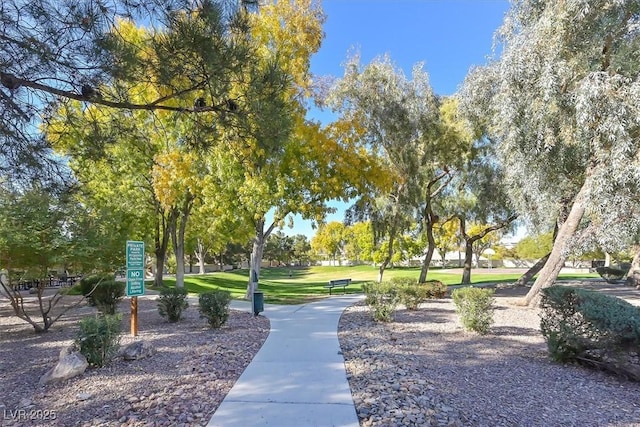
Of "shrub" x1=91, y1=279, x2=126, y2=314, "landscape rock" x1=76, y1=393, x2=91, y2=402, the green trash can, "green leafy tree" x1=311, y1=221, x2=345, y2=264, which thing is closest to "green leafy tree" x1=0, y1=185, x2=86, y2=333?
"shrub" x1=91, y1=279, x2=126, y2=314

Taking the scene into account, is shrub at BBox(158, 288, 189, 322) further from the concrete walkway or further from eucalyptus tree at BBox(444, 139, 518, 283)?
eucalyptus tree at BBox(444, 139, 518, 283)

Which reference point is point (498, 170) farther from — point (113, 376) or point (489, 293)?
point (113, 376)

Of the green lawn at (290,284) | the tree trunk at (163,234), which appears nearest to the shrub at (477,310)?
the green lawn at (290,284)

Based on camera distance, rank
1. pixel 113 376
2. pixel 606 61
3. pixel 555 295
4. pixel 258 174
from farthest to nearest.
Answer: pixel 258 174
pixel 606 61
pixel 555 295
pixel 113 376

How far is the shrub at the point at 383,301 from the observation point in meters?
8.96

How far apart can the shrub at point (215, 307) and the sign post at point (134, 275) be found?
47.7 inches

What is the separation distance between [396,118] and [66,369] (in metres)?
12.6

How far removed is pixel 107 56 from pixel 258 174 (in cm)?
674

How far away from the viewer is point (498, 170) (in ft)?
54.6

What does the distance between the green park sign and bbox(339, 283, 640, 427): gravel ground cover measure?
3917 mm

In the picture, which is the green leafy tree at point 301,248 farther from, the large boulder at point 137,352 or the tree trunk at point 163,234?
the large boulder at point 137,352

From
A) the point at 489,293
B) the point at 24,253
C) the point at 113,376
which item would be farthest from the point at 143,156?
the point at 489,293

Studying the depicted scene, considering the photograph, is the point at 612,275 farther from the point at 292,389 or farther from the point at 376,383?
the point at 292,389

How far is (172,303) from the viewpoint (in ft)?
29.1
